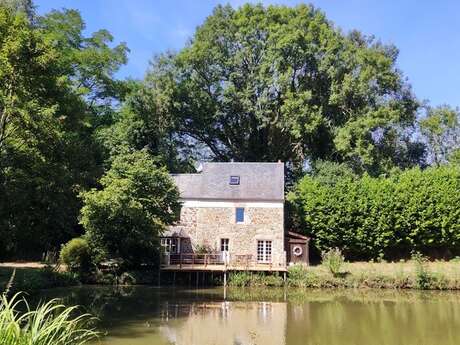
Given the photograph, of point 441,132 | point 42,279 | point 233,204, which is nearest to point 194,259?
point 233,204

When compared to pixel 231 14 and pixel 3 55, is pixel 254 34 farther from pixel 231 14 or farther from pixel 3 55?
pixel 3 55

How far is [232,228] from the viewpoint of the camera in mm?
28656

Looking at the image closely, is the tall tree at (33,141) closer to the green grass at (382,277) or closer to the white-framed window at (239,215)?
the white-framed window at (239,215)

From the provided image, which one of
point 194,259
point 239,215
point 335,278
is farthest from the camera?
point 239,215

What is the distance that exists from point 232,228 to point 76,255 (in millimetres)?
9619

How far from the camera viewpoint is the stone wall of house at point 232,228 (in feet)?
92.5

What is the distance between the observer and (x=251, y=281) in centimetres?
2442

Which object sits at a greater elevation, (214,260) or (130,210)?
(130,210)

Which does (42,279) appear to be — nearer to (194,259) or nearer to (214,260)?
(194,259)

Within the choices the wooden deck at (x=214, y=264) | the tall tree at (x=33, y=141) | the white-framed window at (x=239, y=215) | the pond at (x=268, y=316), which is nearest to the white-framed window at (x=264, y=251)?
the wooden deck at (x=214, y=264)

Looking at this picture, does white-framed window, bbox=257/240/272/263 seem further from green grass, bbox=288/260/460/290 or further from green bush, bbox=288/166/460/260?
green grass, bbox=288/260/460/290

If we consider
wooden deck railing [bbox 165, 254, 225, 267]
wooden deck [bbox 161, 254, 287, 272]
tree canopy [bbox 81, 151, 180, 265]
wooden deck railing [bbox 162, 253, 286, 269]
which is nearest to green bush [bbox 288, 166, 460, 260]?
wooden deck railing [bbox 162, 253, 286, 269]

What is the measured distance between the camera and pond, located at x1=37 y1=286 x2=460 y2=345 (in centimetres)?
1212

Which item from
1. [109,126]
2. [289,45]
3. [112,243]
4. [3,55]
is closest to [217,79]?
[289,45]
